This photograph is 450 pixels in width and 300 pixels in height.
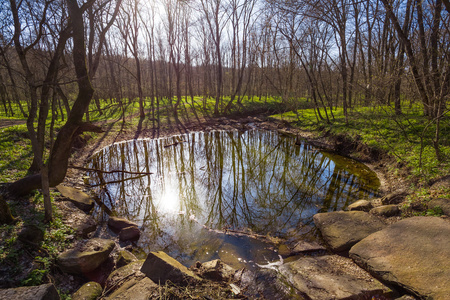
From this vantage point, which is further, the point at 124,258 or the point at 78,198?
the point at 78,198

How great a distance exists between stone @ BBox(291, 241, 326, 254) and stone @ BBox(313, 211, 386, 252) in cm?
26

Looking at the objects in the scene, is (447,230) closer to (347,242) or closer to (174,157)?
(347,242)

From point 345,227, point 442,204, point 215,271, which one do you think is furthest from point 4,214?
point 442,204

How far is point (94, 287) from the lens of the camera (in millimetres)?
3719

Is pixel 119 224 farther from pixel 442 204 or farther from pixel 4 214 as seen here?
pixel 442 204

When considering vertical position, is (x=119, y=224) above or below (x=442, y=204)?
below

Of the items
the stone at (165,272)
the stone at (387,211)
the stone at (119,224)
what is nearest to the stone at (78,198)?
the stone at (119,224)

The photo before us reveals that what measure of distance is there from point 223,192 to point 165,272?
4.66 meters

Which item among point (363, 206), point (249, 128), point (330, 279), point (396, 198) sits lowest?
point (330, 279)

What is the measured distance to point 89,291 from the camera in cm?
361

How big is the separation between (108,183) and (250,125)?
15236mm

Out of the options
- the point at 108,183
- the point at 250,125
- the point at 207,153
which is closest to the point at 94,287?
the point at 108,183

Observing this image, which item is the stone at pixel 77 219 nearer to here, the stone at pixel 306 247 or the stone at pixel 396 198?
the stone at pixel 306 247

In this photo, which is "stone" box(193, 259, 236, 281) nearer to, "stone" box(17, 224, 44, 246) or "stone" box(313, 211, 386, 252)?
"stone" box(313, 211, 386, 252)
